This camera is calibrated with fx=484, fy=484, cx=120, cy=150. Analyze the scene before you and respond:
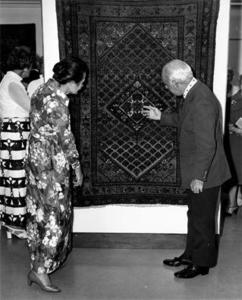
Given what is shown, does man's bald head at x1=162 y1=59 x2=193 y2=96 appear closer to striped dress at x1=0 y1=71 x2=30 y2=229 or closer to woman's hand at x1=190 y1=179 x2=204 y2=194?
woman's hand at x1=190 y1=179 x2=204 y2=194

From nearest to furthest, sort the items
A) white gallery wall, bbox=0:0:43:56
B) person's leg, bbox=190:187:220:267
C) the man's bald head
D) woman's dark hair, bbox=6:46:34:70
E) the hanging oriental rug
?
the man's bald head → person's leg, bbox=190:187:220:267 → the hanging oriental rug → woman's dark hair, bbox=6:46:34:70 → white gallery wall, bbox=0:0:43:56

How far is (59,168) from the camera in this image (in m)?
2.86

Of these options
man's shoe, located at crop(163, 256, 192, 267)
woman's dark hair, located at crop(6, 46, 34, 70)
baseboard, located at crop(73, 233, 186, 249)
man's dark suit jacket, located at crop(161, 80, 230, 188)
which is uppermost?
woman's dark hair, located at crop(6, 46, 34, 70)

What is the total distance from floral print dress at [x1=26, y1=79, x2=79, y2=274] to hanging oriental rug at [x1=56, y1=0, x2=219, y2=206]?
0.57m

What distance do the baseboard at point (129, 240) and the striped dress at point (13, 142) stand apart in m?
0.52

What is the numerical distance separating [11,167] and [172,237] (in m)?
1.35

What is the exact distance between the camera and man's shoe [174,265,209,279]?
3154 millimetres

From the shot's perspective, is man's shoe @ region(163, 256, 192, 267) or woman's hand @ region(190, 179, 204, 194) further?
man's shoe @ region(163, 256, 192, 267)

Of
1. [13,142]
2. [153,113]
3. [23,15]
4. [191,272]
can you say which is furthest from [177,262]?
[23,15]

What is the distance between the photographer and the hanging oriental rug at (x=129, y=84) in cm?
328

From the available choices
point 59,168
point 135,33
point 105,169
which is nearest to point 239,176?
point 105,169

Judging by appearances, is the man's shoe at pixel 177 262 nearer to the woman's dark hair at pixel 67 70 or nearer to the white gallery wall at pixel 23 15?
the woman's dark hair at pixel 67 70

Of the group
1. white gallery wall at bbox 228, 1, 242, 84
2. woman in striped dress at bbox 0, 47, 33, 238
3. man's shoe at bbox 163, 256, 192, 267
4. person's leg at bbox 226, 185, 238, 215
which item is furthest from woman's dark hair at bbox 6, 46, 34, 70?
white gallery wall at bbox 228, 1, 242, 84

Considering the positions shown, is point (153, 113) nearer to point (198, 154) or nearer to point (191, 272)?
point (198, 154)
